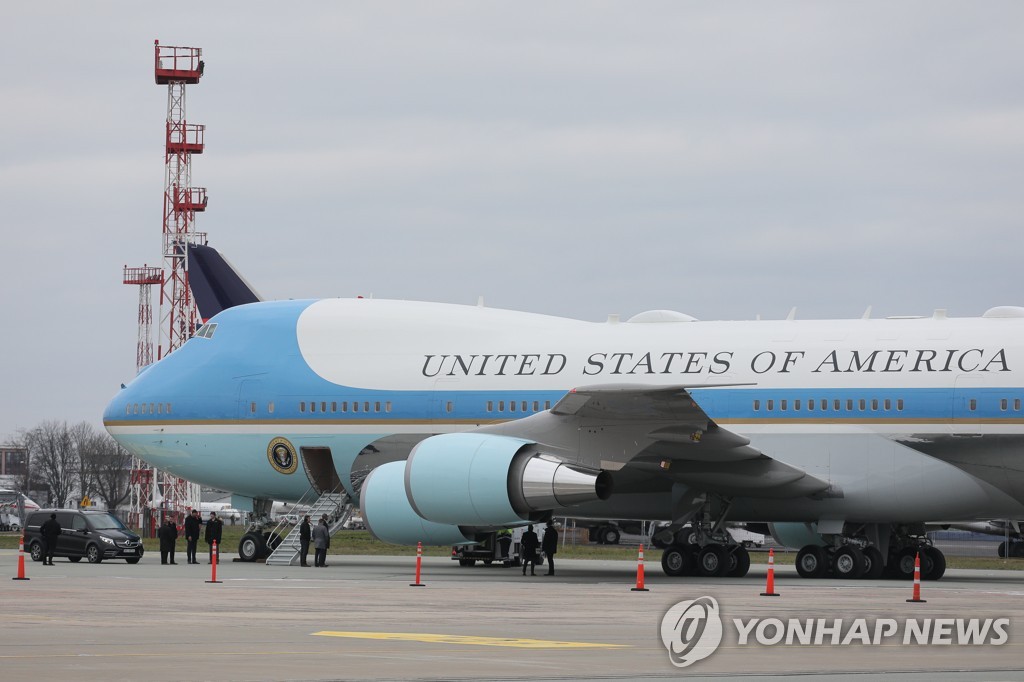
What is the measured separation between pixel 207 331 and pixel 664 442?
38.9ft

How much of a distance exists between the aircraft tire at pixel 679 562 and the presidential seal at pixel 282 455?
8.45m

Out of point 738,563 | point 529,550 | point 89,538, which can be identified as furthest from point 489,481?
point 89,538

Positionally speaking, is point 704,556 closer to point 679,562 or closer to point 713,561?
point 713,561

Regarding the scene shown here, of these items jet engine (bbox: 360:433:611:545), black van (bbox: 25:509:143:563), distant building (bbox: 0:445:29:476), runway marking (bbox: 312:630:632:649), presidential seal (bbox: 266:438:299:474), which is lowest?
runway marking (bbox: 312:630:632:649)

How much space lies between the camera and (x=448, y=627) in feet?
54.0

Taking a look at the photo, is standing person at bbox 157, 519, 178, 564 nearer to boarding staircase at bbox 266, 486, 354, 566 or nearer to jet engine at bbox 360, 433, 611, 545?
boarding staircase at bbox 266, 486, 354, 566

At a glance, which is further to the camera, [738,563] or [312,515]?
[312,515]

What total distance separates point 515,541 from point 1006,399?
11.4m

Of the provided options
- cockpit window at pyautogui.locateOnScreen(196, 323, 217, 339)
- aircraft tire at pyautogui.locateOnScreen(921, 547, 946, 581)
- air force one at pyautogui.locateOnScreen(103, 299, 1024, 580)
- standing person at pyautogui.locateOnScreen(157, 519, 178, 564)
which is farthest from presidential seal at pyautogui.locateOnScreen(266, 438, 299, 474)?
aircraft tire at pyautogui.locateOnScreen(921, 547, 946, 581)

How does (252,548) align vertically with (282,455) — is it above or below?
below

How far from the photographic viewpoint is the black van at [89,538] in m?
34.0

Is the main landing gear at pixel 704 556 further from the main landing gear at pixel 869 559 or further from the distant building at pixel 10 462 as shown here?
the distant building at pixel 10 462

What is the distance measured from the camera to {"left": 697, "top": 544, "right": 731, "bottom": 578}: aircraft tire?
2875 centimetres

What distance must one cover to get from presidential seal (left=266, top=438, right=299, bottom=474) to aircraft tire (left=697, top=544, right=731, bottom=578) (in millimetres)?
9029
